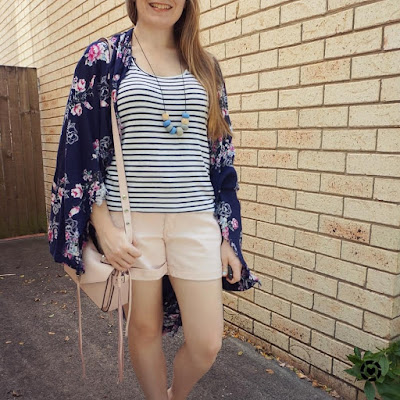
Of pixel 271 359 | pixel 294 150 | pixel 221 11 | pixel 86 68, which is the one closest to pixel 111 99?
pixel 86 68

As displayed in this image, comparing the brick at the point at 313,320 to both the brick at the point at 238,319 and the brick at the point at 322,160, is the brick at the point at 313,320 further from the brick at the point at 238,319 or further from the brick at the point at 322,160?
the brick at the point at 322,160

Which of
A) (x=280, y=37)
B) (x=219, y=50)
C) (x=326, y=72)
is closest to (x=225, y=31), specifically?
(x=219, y=50)

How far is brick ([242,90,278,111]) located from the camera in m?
2.55

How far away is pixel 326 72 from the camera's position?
2227mm

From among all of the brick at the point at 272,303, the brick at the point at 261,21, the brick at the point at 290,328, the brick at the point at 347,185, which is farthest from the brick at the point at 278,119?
the brick at the point at 290,328

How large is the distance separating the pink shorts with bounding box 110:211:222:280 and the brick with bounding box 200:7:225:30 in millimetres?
1732

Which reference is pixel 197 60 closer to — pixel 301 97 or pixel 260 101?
pixel 301 97

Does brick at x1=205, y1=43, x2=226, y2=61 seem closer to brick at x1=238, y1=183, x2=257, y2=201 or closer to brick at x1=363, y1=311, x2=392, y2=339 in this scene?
brick at x1=238, y1=183, x2=257, y2=201

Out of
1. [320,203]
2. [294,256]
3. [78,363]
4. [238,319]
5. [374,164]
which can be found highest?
[374,164]

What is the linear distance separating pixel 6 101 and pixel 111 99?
15.8ft

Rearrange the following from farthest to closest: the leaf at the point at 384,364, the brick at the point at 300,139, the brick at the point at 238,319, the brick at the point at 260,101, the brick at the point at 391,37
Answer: the brick at the point at 238,319 → the brick at the point at 260,101 → the brick at the point at 300,139 → the leaf at the point at 384,364 → the brick at the point at 391,37

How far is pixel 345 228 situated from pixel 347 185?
23 cm

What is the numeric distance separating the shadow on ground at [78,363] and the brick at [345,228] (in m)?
0.89

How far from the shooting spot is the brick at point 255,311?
109 inches
